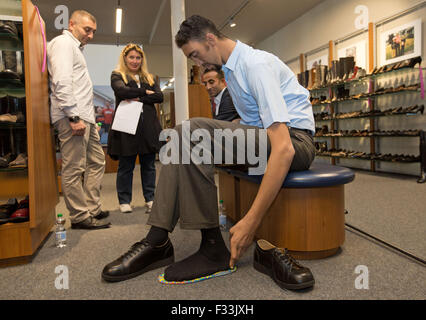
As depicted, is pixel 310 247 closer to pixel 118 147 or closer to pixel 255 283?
pixel 255 283

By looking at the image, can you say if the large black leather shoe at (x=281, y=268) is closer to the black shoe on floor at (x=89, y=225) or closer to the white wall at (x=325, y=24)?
the black shoe on floor at (x=89, y=225)

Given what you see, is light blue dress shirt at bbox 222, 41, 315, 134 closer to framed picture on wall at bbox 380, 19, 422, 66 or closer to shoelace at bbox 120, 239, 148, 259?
shoelace at bbox 120, 239, 148, 259

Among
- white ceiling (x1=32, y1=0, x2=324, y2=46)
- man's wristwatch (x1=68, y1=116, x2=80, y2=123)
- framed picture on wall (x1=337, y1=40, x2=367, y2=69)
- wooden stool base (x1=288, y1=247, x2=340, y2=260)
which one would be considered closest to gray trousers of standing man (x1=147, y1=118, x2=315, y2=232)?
wooden stool base (x1=288, y1=247, x2=340, y2=260)

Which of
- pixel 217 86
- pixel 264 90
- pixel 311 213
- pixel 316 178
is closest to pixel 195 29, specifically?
pixel 264 90

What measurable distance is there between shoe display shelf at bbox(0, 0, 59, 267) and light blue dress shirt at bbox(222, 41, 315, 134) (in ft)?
3.69

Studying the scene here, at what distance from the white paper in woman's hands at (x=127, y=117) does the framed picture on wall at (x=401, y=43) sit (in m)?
4.47

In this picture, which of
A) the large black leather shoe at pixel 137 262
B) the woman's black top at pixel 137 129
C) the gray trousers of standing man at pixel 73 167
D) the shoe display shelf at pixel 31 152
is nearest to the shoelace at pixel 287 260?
the large black leather shoe at pixel 137 262

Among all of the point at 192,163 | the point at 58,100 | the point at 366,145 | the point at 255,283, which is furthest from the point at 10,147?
the point at 366,145

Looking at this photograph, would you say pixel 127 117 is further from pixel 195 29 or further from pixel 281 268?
pixel 281 268

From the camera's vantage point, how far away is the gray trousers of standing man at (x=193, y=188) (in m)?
1.49

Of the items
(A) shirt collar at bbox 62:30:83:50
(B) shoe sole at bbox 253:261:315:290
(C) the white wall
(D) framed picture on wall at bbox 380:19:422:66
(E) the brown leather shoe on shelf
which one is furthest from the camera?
(C) the white wall

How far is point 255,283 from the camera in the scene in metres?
1.39

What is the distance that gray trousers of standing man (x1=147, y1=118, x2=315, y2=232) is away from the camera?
149 cm
